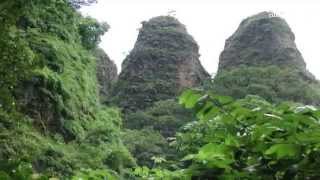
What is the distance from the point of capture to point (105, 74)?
3391 cm

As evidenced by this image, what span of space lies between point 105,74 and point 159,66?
3.26m

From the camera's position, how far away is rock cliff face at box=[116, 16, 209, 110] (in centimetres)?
3206

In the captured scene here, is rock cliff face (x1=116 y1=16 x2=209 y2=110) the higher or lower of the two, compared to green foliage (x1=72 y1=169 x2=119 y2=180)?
higher

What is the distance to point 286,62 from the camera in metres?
32.4

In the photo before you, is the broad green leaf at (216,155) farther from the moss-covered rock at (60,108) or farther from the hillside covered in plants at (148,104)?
the moss-covered rock at (60,108)

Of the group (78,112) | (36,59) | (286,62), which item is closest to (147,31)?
(286,62)

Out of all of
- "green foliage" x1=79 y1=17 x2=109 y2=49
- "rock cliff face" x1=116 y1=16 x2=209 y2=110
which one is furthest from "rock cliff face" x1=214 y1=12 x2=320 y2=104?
"green foliage" x1=79 y1=17 x2=109 y2=49

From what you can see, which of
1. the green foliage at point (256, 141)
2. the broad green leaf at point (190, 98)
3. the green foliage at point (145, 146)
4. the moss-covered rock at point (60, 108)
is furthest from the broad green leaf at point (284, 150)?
the green foliage at point (145, 146)

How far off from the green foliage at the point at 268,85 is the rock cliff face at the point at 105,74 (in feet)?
23.2

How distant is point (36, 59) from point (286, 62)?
2729 centimetres

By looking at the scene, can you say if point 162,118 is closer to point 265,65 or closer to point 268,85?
point 268,85

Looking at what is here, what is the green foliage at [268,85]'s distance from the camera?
85.1ft

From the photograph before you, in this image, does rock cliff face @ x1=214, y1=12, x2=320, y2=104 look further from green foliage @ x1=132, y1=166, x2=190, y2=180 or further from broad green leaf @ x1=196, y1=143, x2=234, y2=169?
broad green leaf @ x1=196, y1=143, x2=234, y2=169

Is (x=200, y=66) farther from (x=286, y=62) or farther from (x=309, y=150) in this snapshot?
(x=309, y=150)
